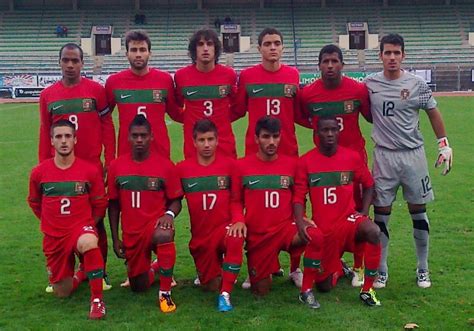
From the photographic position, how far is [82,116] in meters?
4.87

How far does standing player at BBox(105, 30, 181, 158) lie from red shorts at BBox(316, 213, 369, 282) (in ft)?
4.69

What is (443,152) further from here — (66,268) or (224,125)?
(66,268)

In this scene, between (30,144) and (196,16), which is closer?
(30,144)

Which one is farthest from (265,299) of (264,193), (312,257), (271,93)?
(271,93)

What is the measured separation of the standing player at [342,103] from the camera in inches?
191

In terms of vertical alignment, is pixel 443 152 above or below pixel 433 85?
below

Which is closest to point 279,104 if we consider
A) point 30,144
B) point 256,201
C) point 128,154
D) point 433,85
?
point 256,201

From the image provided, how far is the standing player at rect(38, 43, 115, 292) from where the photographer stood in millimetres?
4812

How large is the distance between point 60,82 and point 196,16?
33.4m

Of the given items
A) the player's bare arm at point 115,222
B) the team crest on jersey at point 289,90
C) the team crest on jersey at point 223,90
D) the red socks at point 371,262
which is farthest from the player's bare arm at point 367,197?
the player's bare arm at point 115,222

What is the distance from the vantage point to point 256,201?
462 centimetres

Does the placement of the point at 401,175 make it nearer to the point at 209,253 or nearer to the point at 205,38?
the point at 209,253

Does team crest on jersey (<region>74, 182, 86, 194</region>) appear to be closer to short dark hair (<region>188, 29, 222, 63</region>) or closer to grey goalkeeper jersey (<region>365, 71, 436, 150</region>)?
short dark hair (<region>188, 29, 222, 63</region>)

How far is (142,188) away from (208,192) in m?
0.48
